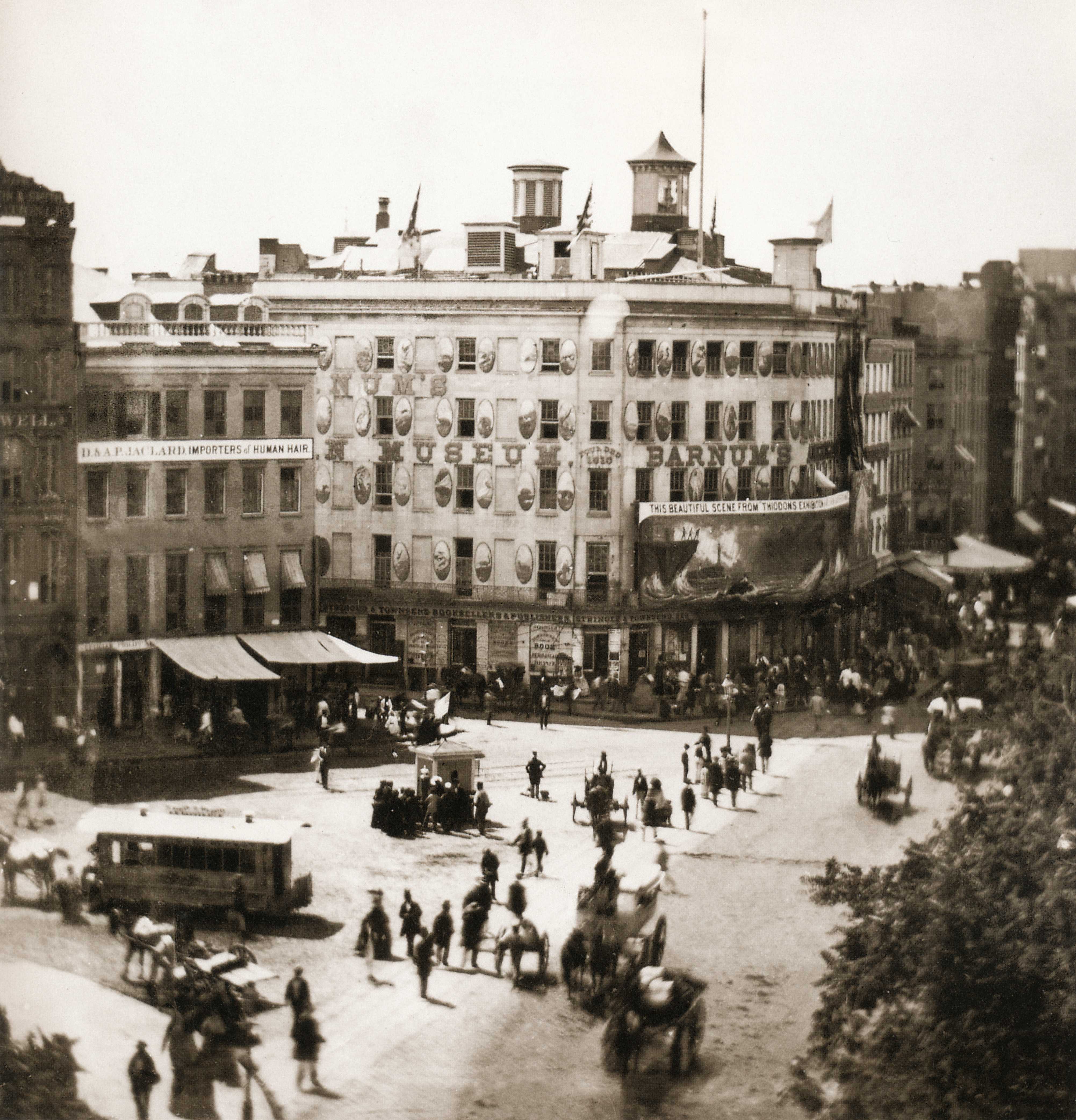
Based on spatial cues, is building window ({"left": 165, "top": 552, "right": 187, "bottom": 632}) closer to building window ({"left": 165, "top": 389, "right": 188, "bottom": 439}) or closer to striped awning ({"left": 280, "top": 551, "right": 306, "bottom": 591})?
striped awning ({"left": 280, "top": 551, "right": 306, "bottom": 591})

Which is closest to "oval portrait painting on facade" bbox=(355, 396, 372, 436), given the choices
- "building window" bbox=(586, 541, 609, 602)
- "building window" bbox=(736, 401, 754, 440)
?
"building window" bbox=(586, 541, 609, 602)

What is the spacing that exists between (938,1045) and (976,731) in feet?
6.00

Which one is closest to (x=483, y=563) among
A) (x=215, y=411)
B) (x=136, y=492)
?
(x=215, y=411)

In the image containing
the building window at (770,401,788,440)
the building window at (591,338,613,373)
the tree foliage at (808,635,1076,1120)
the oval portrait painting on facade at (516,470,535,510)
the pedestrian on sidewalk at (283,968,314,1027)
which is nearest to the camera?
the tree foliage at (808,635,1076,1120)

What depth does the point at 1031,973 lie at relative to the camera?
10.1m

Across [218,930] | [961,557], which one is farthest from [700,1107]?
[961,557]

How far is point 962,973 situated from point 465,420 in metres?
3.84

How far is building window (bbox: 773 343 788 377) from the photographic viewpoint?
10.2 metres

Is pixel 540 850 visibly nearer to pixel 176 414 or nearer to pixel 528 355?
pixel 528 355

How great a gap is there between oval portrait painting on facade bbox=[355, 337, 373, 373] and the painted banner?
1.61 meters

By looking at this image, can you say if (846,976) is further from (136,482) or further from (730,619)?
(136,482)

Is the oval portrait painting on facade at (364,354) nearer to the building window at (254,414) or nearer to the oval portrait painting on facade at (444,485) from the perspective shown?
the building window at (254,414)

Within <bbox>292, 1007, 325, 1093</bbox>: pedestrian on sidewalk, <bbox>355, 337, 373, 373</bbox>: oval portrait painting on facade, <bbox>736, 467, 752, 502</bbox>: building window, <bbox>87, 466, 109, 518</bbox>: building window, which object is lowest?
<bbox>292, 1007, 325, 1093</bbox>: pedestrian on sidewalk

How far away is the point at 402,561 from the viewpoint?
10.4m
